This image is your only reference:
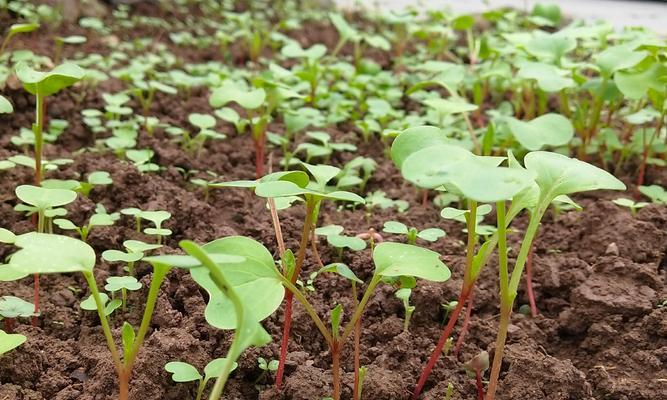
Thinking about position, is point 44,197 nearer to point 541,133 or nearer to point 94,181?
point 94,181

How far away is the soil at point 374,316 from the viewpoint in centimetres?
133

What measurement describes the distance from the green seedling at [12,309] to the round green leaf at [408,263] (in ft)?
2.17

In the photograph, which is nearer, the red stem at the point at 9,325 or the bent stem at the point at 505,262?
the bent stem at the point at 505,262

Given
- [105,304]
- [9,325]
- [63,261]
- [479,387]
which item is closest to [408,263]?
[479,387]

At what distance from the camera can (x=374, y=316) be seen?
1.56 metres

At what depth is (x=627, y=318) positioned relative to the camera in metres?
1.58

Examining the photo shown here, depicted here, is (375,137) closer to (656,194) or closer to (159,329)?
(656,194)

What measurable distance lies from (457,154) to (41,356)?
0.84 metres

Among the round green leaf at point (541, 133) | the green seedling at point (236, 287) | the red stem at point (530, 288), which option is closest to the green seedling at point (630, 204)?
the round green leaf at point (541, 133)

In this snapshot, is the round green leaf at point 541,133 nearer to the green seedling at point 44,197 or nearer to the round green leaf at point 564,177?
the round green leaf at point 564,177

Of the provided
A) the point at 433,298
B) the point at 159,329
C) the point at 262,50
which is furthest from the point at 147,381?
the point at 262,50

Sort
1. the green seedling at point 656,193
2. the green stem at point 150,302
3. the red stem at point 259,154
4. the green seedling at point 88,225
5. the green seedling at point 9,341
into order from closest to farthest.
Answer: the green stem at point 150,302, the green seedling at point 9,341, the green seedling at point 88,225, the green seedling at point 656,193, the red stem at point 259,154

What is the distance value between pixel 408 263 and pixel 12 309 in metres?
0.74

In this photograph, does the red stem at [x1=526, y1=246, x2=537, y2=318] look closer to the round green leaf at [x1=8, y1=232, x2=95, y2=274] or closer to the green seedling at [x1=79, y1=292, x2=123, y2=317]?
the green seedling at [x1=79, y1=292, x2=123, y2=317]
